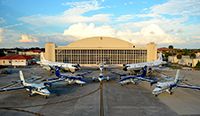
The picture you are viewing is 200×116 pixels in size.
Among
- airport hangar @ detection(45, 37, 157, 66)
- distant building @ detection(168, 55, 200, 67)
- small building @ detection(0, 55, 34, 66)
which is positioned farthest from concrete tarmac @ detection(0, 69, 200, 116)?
distant building @ detection(168, 55, 200, 67)

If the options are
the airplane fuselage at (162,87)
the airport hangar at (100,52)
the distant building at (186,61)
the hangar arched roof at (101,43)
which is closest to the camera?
the airplane fuselage at (162,87)

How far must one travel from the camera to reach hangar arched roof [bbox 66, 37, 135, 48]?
90.2 metres

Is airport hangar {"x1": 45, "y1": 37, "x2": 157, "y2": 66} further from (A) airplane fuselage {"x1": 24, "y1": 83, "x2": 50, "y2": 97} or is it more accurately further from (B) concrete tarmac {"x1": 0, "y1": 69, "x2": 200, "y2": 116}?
(A) airplane fuselage {"x1": 24, "y1": 83, "x2": 50, "y2": 97}

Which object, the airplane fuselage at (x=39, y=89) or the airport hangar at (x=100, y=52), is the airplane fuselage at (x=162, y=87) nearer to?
the airplane fuselage at (x=39, y=89)

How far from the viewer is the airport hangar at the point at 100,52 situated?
291 ft

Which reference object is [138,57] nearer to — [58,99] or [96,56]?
[96,56]

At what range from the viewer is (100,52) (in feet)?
293

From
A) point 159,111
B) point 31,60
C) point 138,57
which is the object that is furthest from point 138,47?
point 31,60

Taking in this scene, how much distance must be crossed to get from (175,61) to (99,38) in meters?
80.8

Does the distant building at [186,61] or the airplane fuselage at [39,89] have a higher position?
the distant building at [186,61]

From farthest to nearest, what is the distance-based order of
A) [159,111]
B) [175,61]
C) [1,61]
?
[175,61]
[1,61]
[159,111]

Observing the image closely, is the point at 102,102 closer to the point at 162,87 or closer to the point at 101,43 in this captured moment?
the point at 162,87

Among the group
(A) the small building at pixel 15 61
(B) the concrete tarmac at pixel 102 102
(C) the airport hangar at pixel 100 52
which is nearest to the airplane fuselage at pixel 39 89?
(B) the concrete tarmac at pixel 102 102

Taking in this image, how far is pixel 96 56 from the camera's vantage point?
8944 centimetres
